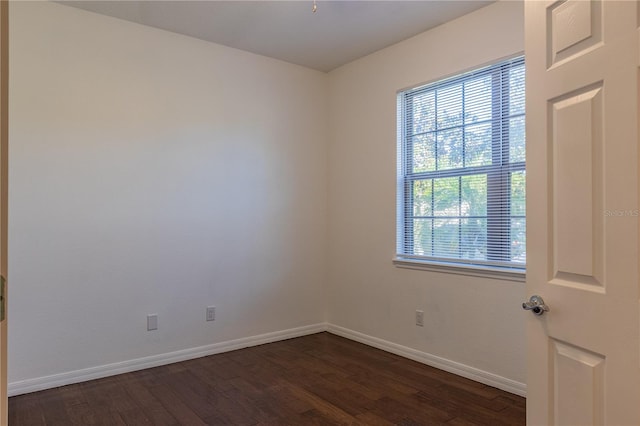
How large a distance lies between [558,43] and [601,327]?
849 mm

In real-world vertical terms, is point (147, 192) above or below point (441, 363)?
above

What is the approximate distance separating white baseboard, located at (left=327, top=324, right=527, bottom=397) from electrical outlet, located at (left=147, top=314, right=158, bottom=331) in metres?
1.78

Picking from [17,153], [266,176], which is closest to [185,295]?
[266,176]

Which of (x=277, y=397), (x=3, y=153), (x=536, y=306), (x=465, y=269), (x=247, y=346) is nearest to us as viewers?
(x=3, y=153)

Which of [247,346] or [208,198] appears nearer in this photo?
[208,198]

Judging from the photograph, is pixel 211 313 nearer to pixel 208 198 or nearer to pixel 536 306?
pixel 208 198

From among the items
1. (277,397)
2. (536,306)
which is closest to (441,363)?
(277,397)

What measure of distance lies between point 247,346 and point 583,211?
327 cm

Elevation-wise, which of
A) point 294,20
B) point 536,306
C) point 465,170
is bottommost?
point 536,306

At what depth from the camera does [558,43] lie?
52.1 inches

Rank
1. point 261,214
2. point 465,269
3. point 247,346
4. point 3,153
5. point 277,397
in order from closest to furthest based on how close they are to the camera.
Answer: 1. point 3,153
2. point 277,397
3. point 465,269
4. point 247,346
5. point 261,214

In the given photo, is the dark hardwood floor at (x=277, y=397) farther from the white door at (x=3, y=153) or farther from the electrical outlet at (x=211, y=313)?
the white door at (x=3, y=153)

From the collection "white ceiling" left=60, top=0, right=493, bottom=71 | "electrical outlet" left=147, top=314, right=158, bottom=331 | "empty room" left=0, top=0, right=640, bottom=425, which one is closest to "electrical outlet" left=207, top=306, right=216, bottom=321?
"empty room" left=0, top=0, right=640, bottom=425

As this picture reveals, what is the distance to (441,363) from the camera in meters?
3.37
